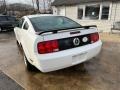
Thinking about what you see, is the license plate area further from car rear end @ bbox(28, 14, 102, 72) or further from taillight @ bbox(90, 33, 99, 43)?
taillight @ bbox(90, 33, 99, 43)

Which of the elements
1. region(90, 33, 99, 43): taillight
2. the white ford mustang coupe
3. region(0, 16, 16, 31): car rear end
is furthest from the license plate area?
region(0, 16, 16, 31): car rear end

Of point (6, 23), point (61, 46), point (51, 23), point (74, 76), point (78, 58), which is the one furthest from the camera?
point (6, 23)

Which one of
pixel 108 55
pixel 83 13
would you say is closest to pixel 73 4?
pixel 83 13

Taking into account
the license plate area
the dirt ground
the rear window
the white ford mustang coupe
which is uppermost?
the rear window

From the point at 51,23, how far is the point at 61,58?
4.76 ft

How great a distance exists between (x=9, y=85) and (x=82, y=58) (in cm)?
191

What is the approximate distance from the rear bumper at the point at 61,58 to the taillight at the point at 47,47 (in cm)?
9

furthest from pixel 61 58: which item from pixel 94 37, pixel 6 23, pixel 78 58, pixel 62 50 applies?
pixel 6 23

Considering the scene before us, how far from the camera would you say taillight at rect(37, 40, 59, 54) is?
10.6 feet

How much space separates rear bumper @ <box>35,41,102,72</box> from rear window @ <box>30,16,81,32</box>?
93cm

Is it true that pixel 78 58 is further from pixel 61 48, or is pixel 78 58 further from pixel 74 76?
pixel 74 76

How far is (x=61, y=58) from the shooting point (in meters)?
3.31

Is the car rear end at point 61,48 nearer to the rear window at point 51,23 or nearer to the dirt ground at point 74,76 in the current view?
the dirt ground at point 74,76

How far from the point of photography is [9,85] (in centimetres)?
368
